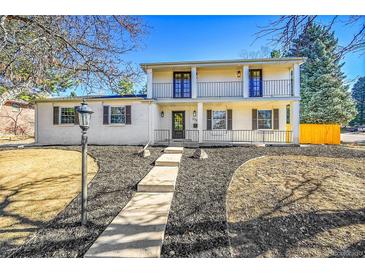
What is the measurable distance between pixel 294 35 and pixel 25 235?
595 cm

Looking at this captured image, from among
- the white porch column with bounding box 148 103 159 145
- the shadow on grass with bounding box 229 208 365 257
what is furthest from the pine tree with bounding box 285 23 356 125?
the shadow on grass with bounding box 229 208 365 257

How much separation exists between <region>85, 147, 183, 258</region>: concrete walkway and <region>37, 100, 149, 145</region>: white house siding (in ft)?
23.8

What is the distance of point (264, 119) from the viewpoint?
12633mm

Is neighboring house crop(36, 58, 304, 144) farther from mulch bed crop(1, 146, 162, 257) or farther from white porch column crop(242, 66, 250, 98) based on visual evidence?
mulch bed crop(1, 146, 162, 257)

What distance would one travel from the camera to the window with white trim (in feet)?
39.7

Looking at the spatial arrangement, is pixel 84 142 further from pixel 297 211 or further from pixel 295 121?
pixel 295 121

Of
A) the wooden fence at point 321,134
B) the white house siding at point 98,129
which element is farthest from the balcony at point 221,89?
the wooden fence at point 321,134

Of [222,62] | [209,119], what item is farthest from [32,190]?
[222,62]

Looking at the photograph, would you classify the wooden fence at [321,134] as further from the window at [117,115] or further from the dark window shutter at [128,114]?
the window at [117,115]

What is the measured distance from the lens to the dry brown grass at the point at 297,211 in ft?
9.51

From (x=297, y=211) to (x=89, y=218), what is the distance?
13.0ft

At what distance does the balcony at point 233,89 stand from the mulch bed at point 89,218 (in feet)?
25.5
